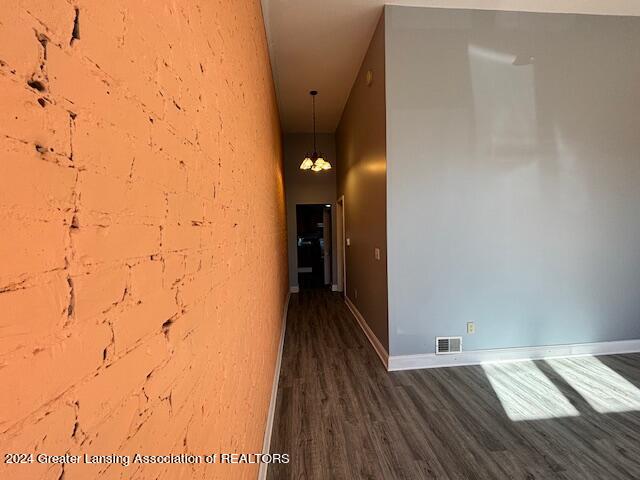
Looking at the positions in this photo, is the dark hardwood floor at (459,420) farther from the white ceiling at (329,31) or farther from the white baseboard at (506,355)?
the white ceiling at (329,31)

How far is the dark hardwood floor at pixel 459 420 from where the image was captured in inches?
67.9

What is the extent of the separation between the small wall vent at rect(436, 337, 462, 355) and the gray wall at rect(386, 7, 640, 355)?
7 cm

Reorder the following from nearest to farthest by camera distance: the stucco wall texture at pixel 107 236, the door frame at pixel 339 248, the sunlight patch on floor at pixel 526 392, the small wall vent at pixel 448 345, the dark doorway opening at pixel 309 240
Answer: the stucco wall texture at pixel 107 236
the sunlight patch on floor at pixel 526 392
the small wall vent at pixel 448 345
the door frame at pixel 339 248
the dark doorway opening at pixel 309 240

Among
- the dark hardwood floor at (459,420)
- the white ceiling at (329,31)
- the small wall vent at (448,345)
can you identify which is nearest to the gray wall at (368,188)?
the white ceiling at (329,31)

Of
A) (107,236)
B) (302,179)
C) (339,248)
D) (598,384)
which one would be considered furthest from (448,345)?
(302,179)

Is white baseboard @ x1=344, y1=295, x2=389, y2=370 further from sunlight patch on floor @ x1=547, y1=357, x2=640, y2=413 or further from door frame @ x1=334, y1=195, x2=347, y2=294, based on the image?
sunlight patch on floor @ x1=547, y1=357, x2=640, y2=413

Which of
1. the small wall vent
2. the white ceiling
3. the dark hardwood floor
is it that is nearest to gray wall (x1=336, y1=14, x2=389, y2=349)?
the white ceiling

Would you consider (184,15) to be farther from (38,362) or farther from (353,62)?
(353,62)

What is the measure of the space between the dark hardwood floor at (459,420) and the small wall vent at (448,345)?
0.59 ft

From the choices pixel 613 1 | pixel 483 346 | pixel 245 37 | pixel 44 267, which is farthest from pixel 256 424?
pixel 613 1

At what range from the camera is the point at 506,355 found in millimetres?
3012

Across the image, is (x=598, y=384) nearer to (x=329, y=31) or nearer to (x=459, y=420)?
(x=459, y=420)

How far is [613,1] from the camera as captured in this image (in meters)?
2.83

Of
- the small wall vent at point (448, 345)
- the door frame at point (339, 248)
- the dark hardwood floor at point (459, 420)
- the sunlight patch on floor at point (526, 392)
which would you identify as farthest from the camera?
the door frame at point (339, 248)
